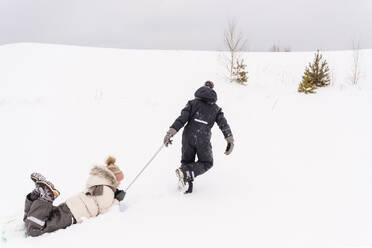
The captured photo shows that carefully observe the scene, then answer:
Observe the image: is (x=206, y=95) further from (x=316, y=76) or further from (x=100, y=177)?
(x=316, y=76)

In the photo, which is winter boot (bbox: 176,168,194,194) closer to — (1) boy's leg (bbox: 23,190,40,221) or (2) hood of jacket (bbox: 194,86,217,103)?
(2) hood of jacket (bbox: 194,86,217,103)

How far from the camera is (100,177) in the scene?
2906 millimetres

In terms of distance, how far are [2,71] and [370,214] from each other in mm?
17518

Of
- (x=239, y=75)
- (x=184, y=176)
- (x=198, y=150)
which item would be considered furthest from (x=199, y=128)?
(x=239, y=75)

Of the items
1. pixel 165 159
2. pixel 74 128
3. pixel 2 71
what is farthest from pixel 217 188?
pixel 2 71

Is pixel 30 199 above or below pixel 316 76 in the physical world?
below

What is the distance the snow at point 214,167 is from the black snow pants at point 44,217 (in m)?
0.11

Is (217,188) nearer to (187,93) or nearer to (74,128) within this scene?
(74,128)

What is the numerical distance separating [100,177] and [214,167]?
234 centimetres

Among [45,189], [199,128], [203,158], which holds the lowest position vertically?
[45,189]

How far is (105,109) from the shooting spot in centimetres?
728

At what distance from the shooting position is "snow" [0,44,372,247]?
2580 millimetres

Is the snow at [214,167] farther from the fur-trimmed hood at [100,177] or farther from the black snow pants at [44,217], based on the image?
the fur-trimmed hood at [100,177]

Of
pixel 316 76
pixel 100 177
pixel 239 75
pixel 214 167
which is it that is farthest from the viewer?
pixel 239 75
